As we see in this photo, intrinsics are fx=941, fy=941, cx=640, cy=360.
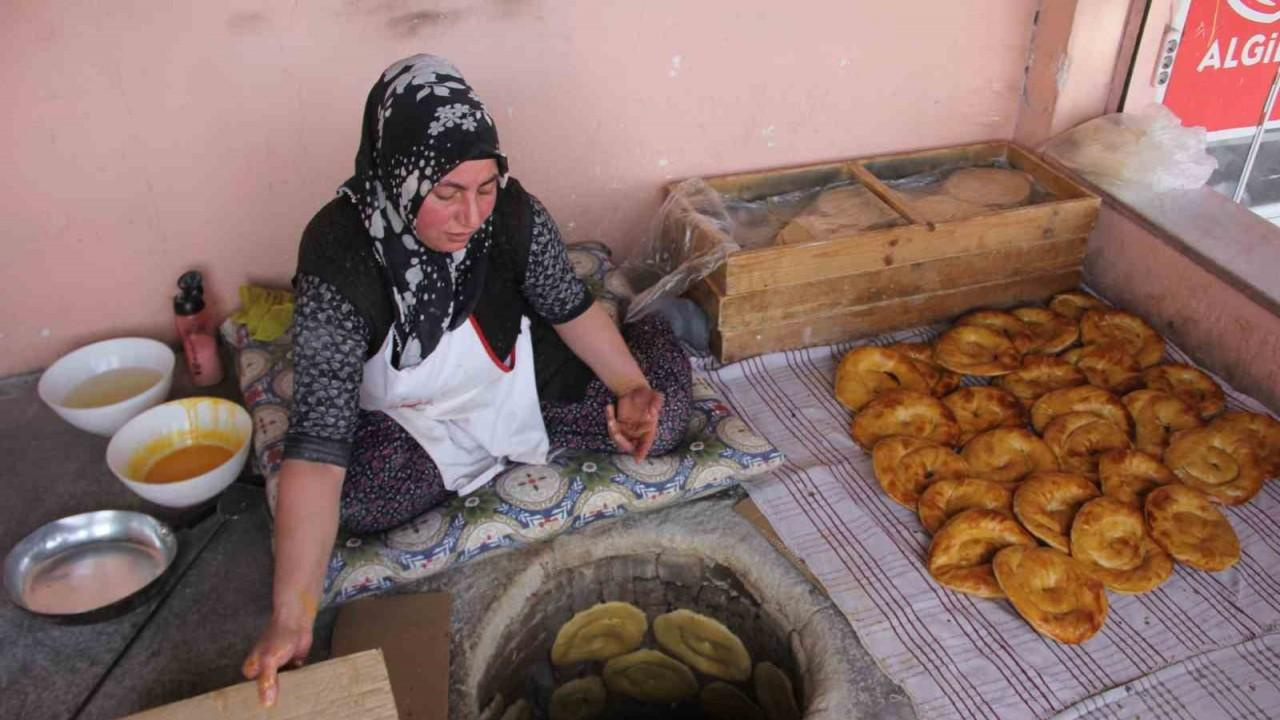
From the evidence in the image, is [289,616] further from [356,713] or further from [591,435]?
[591,435]

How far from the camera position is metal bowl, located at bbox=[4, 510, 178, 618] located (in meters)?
2.07

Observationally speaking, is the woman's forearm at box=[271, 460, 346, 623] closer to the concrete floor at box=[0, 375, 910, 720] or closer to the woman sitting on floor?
the woman sitting on floor

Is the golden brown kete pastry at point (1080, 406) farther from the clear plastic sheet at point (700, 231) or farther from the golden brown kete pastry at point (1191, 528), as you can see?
the clear plastic sheet at point (700, 231)

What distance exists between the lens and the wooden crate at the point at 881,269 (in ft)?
8.76

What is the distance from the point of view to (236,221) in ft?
8.90

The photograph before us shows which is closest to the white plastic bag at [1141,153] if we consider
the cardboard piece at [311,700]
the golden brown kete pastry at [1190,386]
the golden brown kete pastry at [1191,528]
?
the golden brown kete pastry at [1190,386]

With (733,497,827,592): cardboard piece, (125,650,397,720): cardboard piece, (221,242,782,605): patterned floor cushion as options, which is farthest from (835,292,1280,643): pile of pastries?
(125,650,397,720): cardboard piece

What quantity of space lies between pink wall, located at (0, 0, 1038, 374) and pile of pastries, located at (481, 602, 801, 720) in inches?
51.5

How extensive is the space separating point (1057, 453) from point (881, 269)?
0.72 m

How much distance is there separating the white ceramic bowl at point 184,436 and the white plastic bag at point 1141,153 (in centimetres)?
269

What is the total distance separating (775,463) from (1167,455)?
993mm

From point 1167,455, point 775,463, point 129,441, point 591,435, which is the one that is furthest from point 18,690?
point 1167,455

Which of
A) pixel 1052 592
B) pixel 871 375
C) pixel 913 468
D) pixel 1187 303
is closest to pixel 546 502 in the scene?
pixel 913 468

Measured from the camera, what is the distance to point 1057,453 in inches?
94.3
